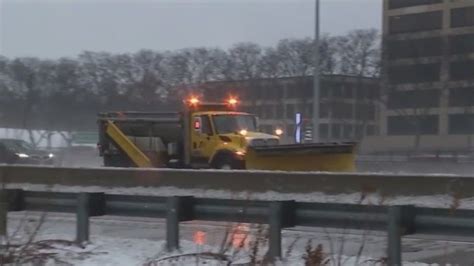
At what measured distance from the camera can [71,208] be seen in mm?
10562

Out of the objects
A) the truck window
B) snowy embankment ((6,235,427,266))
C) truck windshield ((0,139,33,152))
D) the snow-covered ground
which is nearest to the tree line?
truck windshield ((0,139,33,152))

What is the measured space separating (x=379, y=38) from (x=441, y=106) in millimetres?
9539

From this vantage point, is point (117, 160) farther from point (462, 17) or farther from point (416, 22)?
point (416, 22)

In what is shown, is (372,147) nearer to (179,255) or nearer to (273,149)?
(273,149)

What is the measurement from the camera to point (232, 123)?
2417 centimetres

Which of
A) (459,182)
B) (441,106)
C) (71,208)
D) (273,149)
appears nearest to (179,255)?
(71,208)

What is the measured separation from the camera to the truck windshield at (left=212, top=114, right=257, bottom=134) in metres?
24.0

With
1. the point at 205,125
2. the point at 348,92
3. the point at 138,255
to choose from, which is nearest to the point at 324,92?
the point at 348,92

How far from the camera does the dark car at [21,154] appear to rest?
33.3 m

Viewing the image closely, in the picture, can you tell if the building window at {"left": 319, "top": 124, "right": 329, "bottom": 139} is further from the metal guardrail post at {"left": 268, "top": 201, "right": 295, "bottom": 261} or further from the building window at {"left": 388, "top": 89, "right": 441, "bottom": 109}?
the metal guardrail post at {"left": 268, "top": 201, "right": 295, "bottom": 261}

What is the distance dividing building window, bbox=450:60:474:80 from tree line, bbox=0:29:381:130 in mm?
7326

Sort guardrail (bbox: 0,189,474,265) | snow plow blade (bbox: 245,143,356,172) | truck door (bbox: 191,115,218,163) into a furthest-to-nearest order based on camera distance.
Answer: truck door (bbox: 191,115,218,163), snow plow blade (bbox: 245,143,356,172), guardrail (bbox: 0,189,474,265)

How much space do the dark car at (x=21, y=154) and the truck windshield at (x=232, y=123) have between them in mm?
11361

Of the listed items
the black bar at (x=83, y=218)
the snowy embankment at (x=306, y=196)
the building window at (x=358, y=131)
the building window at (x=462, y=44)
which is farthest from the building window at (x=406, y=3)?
the black bar at (x=83, y=218)
